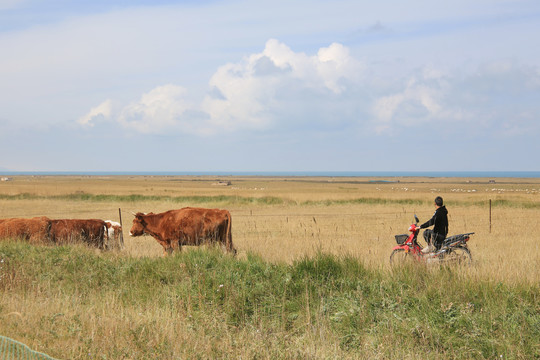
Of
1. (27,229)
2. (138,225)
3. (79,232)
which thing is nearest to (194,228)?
(138,225)

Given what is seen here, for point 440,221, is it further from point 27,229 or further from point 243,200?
point 243,200

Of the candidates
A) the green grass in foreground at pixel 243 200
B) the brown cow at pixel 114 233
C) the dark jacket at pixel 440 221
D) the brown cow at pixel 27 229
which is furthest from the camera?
the green grass in foreground at pixel 243 200

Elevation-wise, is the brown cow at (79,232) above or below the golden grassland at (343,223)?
above

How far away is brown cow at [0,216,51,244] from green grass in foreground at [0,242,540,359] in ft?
13.3

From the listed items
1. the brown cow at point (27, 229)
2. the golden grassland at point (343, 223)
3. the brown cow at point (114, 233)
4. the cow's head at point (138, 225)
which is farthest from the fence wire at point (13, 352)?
the brown cow at point (114, 233)

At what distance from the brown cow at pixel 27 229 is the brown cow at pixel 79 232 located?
22 cm

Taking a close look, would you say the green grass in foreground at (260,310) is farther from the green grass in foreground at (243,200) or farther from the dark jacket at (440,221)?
the green grass in foreground at (243,200)

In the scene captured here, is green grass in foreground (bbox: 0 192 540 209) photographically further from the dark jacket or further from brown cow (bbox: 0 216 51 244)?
the dark jacket

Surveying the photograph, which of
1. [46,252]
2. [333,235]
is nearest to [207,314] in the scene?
[46,252]

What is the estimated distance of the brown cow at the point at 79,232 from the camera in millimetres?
14281

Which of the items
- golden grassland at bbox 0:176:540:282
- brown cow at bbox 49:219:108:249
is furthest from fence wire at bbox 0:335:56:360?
brown cow at bbox 49:219:108:249

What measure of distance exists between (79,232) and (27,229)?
137cm

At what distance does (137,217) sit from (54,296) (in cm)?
670

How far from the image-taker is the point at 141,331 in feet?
19.8
